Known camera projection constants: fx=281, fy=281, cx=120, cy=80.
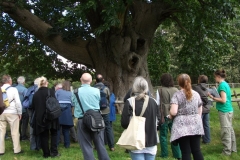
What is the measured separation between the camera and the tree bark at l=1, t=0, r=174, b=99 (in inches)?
450

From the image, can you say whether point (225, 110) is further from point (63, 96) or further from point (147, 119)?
point (63, 96)

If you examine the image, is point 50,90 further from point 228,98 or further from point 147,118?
point 228,98

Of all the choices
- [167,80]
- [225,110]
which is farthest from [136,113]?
[225,110]

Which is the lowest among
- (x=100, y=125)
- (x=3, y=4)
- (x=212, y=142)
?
(x=212, y=142)

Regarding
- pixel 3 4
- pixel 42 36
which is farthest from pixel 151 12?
pixel 3 4

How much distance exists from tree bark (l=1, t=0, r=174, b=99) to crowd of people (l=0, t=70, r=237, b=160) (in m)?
4.31

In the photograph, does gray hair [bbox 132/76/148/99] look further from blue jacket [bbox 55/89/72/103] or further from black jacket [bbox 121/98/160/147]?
blue jacket [bbox 55/89/72/103]

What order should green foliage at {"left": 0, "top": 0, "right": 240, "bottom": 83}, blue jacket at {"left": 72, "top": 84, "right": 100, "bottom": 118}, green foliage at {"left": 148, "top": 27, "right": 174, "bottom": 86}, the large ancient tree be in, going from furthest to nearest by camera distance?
1. green foliage at {"left": 148, "top": 27, "right": 174, "bottom": 86}
2. the large ancient tree
3. green foliage at {"left": 0, "top": 0, "right": 240, "bottom": 83}
4. blue jacket at {"left": 72, "top": 84, "right": 100, "bottom": 118}

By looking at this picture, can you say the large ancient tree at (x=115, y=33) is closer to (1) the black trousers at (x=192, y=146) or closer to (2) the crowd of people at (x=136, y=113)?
(2) the crowd of people at (x=136, y=113)

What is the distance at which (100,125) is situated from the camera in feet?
16.8

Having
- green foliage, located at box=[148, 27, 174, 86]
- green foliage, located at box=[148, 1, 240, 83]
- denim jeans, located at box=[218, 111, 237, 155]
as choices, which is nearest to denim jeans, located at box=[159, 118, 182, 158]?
denim jeans, located at box=[218, 111, 237, 155]

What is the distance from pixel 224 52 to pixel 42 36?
30.8 feet

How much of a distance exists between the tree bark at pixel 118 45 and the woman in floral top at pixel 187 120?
22.0 ft

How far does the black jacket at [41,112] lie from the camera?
621 centimetres
